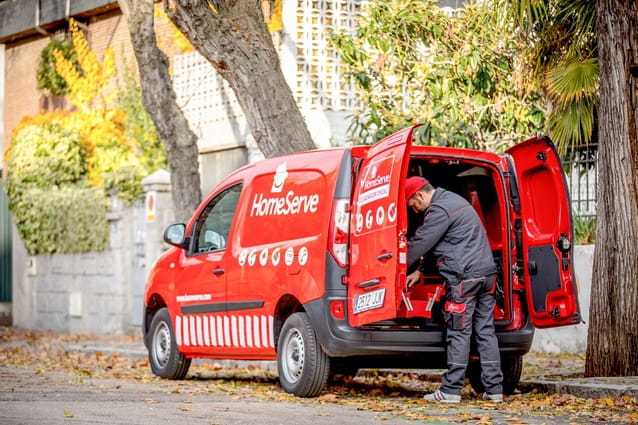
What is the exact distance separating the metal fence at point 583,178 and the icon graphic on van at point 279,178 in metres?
5.12

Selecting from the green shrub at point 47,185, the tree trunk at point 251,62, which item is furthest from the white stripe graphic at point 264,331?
the green shrub at point 47,185

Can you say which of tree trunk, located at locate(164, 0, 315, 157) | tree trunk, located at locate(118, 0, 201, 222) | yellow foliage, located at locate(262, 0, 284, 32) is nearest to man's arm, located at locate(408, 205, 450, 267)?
tree trunk, located at locate(164, 0, 315, 157)

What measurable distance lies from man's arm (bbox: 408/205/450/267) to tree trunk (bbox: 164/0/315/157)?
3954 millimetres

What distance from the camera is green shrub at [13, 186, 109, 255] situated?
73.7 feet

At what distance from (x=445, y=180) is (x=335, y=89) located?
8.47m

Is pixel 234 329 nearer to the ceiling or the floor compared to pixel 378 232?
nearer to the floor

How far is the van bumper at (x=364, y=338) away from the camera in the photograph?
32.2 feet

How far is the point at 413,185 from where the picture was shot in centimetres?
1016

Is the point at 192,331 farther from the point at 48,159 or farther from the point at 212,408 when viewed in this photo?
the point at 48,159

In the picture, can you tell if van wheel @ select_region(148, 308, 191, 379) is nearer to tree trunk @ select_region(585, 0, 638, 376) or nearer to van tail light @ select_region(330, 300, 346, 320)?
van tail light @ select_region(330, 300, 346, 320)

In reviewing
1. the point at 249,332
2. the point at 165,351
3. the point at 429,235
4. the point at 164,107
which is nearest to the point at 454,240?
the point at 429,235

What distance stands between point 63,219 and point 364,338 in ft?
48.7

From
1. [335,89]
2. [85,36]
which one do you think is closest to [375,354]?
[335,89]

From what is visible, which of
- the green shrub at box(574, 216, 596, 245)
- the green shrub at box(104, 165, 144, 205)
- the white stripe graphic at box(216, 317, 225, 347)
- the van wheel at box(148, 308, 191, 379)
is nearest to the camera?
the white stripe graphic at box(216, 317, 225, 347)
